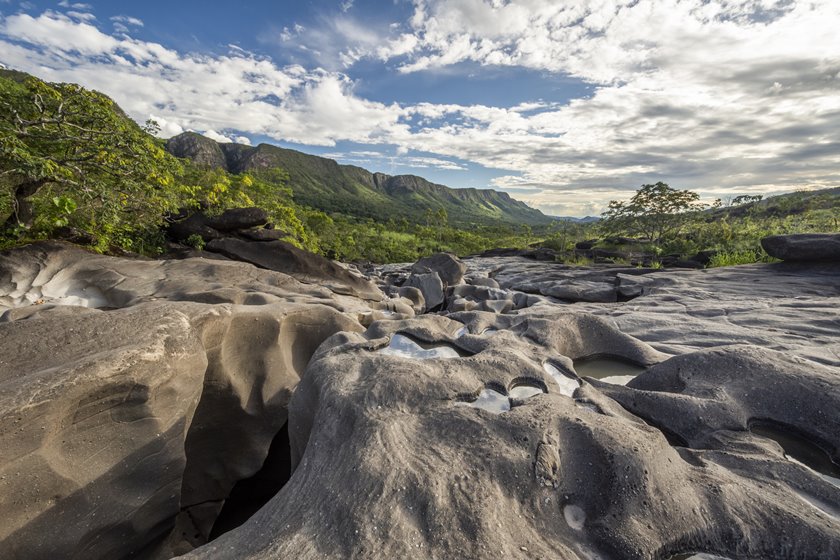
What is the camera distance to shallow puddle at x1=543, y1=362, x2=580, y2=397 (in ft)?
18.1

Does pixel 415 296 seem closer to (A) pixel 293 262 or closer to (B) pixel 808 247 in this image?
(A) pixel 293 262

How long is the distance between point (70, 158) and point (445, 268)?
845 inches

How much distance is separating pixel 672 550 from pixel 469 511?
1762 mm

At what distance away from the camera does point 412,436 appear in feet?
12.8

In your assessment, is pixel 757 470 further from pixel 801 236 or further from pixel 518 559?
pixel 801 236

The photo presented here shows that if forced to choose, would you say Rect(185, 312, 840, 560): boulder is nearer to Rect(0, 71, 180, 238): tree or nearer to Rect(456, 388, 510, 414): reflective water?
Rect(456, 388, 510, 414): reflective water

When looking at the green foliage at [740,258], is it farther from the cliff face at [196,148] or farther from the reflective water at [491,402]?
the cliff face at [196,148]

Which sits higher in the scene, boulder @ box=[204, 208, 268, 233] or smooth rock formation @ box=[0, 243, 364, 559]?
boulder @ box=[204, 208, 268, 233]

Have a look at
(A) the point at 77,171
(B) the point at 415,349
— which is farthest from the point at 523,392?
(A) the point at 77,171

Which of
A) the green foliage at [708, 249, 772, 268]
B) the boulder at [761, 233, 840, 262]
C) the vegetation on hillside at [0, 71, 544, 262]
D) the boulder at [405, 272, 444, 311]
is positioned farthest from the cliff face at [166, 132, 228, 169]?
the boulder at [761, 233, 840, 262]

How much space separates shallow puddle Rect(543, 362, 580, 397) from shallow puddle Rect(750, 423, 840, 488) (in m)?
2.19

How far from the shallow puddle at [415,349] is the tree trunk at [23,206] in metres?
11.5

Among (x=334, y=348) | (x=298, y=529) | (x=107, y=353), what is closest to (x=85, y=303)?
(x=107, y=353)

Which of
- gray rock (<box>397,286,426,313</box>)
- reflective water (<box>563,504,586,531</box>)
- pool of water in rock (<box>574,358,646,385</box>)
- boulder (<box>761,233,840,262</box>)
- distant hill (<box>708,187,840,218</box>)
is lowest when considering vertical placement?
gray rock (<box>397,286,426,313</box>)
